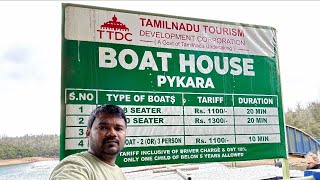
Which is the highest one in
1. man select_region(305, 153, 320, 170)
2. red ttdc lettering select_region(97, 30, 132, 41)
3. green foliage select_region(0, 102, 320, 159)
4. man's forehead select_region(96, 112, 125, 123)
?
red ttdc lettering select_region(97, 30, 132, 41)

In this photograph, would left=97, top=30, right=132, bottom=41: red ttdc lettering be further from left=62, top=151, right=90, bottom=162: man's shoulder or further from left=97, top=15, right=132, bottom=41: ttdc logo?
left=62, top=151, right=90, bottom=162: man's shoulder

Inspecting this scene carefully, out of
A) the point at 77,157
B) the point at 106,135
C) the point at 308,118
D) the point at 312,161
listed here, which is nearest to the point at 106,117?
the point at 106,135

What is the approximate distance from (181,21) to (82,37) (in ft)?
2.40

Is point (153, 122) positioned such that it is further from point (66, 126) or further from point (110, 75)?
point (66, 126)

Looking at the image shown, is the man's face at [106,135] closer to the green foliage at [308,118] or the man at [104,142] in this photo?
the man at [104,142]

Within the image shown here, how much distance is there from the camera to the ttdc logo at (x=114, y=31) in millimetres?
1910

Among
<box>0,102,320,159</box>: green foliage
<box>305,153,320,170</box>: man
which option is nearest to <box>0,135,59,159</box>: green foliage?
<box>0,102,320,159</box>: green foliage

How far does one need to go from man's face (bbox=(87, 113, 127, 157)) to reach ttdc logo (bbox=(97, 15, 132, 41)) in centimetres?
90

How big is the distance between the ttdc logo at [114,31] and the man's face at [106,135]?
2.95ft

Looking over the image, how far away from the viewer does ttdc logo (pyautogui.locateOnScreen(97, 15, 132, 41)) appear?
6.27 feet

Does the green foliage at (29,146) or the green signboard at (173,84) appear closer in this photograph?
the green foliage at (29,146)

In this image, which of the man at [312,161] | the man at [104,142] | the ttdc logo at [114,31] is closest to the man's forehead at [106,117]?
the man at [104,142]

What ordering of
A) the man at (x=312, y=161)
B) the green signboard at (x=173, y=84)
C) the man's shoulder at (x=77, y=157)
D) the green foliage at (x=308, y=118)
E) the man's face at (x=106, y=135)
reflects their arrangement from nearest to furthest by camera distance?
the man's shoulder at (x=77, y=157)
the man's face at (x=106, y=135)
the green signboard at (x=173, y=84)
the man at (x=312, y=161)
the green foliage at (x=308, y=118)

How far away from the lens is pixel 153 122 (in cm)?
191
